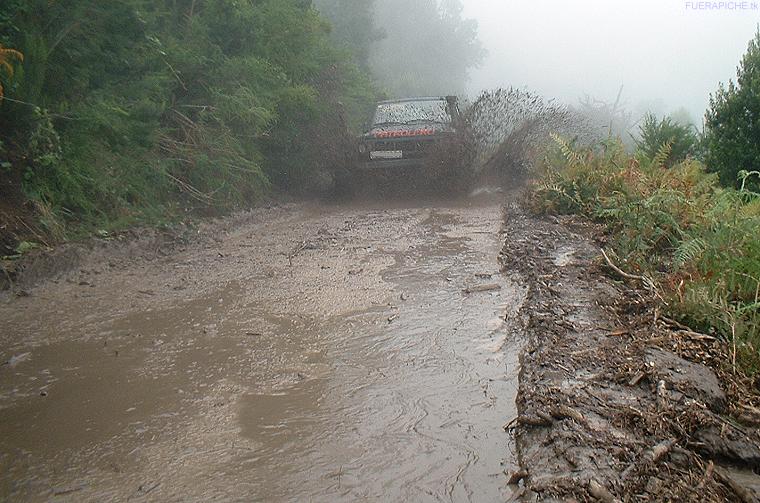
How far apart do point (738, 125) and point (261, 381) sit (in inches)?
254

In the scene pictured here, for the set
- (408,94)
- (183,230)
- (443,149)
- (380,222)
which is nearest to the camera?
(183,230)

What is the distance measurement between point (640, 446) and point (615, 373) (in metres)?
0.63

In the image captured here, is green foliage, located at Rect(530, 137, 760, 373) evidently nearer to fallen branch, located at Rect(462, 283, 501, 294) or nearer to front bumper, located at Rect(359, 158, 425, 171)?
fallen branch, located at Rect(462, 283, 501, 294)

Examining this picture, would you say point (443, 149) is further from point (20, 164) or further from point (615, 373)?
point (615, 373)

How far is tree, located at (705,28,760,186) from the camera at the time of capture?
681 cm

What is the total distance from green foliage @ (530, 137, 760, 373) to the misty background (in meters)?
23.8

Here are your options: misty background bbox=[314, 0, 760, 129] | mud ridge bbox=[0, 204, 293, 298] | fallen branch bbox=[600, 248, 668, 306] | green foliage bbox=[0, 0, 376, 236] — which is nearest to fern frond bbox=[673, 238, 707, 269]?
fallen branch bbox=[600, 248, 668, 306]

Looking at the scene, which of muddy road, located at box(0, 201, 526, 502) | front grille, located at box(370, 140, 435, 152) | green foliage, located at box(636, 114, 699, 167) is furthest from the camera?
front grille, located at box(370, 140, 435, 152)

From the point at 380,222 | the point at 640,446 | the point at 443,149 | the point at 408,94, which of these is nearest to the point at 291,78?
the point at 443,149

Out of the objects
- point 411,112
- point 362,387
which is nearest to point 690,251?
point 362,387

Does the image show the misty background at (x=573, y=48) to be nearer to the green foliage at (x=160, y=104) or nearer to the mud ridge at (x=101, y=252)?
the green foliage at (x=160, y=104)

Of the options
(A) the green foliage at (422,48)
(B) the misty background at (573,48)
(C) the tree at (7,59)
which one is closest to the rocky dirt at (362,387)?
(C) the tree at (7,59)

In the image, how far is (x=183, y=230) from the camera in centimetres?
675

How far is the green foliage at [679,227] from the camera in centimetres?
313
